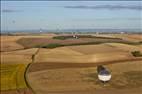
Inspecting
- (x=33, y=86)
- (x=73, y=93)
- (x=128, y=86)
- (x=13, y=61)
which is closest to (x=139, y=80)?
(x=128, y=86)

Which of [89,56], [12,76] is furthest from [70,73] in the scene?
[89,56]

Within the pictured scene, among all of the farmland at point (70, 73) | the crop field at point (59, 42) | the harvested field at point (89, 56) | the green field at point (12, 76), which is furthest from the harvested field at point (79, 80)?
the crop field at point (59, 42)

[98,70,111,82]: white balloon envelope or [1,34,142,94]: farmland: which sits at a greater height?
[98,70,111,82]: white balloon envelope

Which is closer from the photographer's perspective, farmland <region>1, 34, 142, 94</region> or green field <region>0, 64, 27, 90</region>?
farmland <region>1, 34, 142, 94</region>

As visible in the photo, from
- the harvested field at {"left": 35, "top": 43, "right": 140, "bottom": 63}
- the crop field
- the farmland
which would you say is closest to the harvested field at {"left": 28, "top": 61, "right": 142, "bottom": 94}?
the farmland

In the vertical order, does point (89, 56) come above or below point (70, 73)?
below

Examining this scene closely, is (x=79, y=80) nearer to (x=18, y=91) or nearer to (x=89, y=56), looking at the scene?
(x=18, y=91)

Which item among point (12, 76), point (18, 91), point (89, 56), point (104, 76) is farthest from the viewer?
point (89, 56)

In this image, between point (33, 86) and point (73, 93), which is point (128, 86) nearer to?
point (73, 93)

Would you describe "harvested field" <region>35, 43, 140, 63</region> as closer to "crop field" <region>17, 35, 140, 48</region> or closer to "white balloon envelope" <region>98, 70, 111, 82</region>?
"crop field" <region>17, 35, 140, 48</region>
